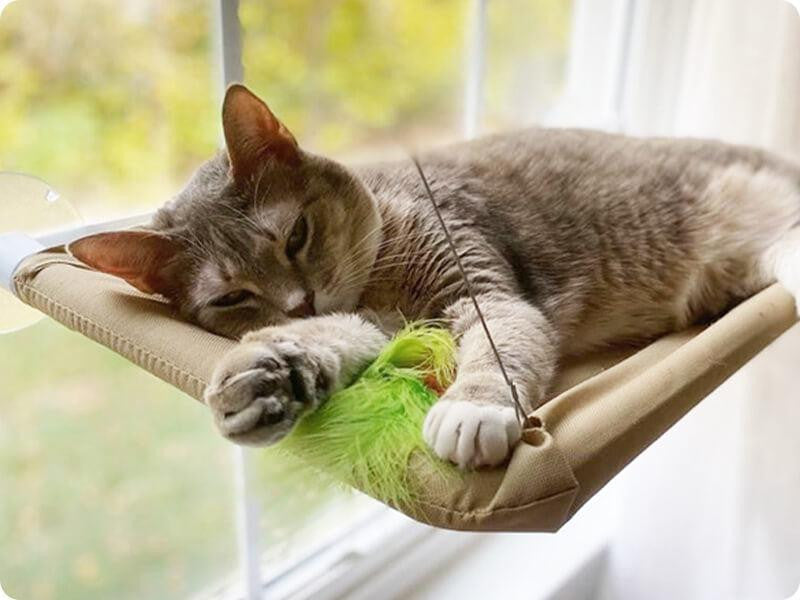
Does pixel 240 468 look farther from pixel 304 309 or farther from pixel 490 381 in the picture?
pixel 490 381

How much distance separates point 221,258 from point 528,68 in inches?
15.5

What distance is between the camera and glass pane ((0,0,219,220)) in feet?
3.52

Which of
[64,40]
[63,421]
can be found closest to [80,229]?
[64,40]

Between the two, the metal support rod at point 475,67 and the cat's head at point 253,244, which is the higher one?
the metal support rod at point 475,67

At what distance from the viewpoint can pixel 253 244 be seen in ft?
3.19

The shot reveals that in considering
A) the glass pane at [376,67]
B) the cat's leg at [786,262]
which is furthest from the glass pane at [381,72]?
the cat's leg at [786,262]

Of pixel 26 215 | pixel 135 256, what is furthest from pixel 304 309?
pixel 26 215

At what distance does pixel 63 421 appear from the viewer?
1322mm

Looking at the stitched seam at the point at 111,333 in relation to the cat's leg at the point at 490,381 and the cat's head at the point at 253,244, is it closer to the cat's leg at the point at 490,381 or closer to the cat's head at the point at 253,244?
the cat's head at the point at 253,244

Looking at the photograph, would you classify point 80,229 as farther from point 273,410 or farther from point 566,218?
point 566,218

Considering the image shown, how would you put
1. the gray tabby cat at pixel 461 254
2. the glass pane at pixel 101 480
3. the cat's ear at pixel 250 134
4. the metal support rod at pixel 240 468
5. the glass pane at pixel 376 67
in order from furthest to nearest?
the glass pane at pixel 101 480, the metal support rod at pixel 240 468, the cat's ear at pixel 250 134, the gray tabby cat at pixel 461 254, the glass pane at pixel 376 67

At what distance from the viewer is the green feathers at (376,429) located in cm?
73

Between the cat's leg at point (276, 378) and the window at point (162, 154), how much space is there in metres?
0.09

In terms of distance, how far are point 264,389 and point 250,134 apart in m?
0.33
